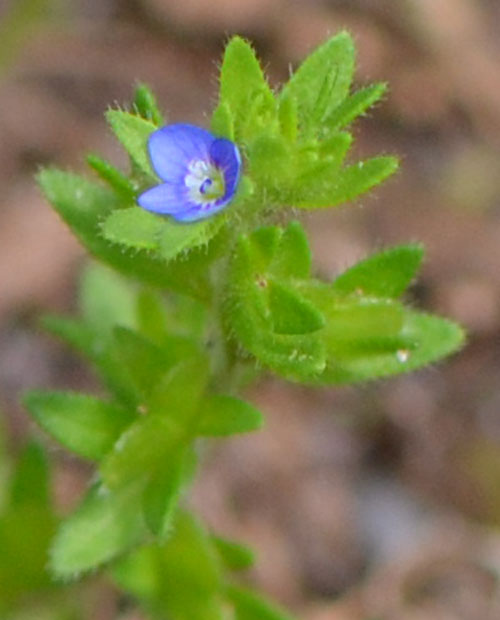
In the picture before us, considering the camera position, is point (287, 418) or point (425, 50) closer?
point (287, 418)

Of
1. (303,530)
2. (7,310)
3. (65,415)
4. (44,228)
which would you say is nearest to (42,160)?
(44,228)

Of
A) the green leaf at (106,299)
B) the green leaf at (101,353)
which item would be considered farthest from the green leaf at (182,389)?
the green leaf at (106,299)

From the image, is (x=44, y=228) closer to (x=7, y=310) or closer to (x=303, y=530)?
(x=7, y=310)

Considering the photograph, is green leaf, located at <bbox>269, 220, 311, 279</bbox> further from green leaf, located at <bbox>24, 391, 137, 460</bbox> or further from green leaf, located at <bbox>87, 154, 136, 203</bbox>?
green leaf, located at <bbox>24, 391, 137, 460</bbox>

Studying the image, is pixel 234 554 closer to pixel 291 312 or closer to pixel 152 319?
pixel 152 319

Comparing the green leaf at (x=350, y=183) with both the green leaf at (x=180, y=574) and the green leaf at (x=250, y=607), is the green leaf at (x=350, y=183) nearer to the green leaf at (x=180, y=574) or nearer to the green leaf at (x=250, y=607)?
the green leaf at (x=180, y=574)

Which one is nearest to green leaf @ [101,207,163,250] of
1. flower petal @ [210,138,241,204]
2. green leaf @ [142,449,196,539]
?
flower petal @ [210,138,241,204]
